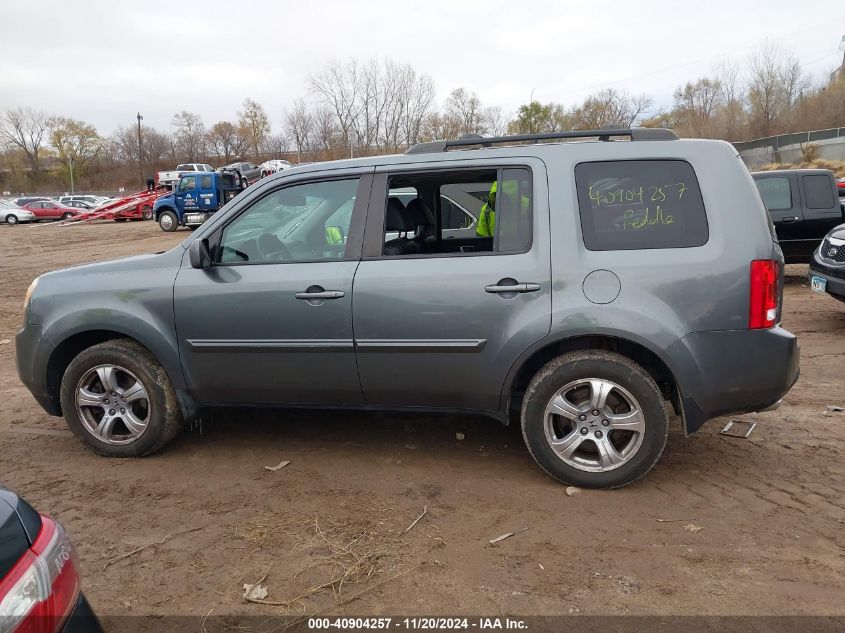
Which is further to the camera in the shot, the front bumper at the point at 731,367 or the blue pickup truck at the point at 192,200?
the blue pickup truck at the point at 192,200

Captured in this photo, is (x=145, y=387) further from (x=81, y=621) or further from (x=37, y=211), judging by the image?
(x=37, y=211)

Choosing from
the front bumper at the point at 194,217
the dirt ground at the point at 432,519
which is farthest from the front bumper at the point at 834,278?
the front bumper at the point at 194,217

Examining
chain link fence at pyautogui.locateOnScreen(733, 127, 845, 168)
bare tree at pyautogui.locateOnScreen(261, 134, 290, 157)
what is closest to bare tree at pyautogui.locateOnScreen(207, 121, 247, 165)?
bare tree at pyautogui.locateOnScreen(261, 134, 290, 157)

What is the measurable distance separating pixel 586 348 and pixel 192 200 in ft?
85.6

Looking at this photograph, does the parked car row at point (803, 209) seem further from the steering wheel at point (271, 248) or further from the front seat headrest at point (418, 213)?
the steering wheel at point (271, 248)

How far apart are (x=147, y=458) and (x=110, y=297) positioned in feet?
3.53

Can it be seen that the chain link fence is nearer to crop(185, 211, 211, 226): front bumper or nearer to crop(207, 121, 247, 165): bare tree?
crop(185, 211, 211, 226): front bumper

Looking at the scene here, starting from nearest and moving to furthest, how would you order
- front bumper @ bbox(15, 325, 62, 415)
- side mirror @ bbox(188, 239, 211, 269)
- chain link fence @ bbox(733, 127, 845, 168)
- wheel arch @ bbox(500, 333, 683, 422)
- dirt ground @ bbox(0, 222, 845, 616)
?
1. dirt ground @ bbox(0, 222, 845, 616)
2. wheel arch @ bbox(500, 333, 683, 422)
3. side mirror @ bbox(188, 239, 211, 269)
4. front bumper @ bbox(15, 325, 62, 415)
5. chain link fence @ bbox(733, 127, 845, 168)

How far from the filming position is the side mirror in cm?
393

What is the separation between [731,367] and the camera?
11.1 feet

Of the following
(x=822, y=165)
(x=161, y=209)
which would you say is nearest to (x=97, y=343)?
(x=161, y=209)

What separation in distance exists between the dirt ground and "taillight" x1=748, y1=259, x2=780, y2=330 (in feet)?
3.17

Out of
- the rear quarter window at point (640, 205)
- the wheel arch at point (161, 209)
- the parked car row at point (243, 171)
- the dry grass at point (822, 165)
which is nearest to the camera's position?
the rear quarter window at point (640, 205)

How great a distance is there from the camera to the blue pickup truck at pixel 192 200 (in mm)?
26859
